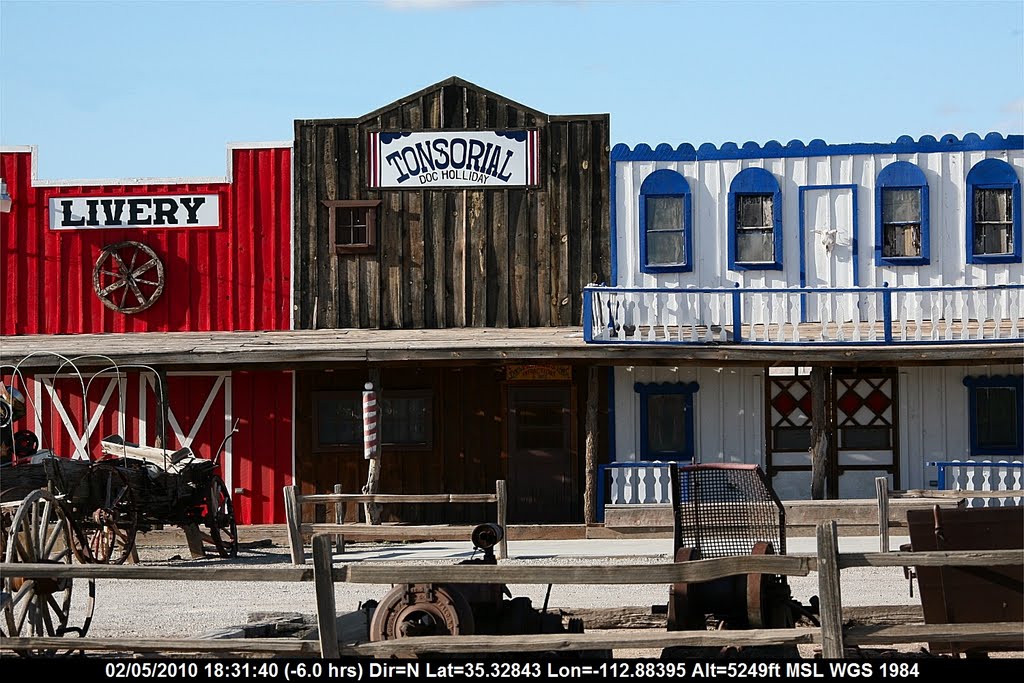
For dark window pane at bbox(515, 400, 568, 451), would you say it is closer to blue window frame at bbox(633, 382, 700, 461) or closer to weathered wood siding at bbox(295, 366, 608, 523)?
weathered wood siding at bbox(295, 366, 608, 523)

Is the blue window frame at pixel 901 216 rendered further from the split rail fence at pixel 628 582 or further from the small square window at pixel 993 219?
the split rail fence at pixel 628 582

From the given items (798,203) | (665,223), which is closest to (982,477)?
(798,203)

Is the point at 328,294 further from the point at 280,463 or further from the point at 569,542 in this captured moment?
the point at 569,542

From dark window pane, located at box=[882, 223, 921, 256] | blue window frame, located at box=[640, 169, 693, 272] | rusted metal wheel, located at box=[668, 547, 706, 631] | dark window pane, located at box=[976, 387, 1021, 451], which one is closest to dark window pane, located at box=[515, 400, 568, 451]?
blue window frame, located at box=[640, 169, 693, 272]

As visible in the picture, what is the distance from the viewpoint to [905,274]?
69.4 ft

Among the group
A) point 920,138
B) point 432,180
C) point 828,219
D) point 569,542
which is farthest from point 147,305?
point 920,138

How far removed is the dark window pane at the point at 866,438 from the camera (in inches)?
820

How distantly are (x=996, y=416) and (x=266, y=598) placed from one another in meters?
Answer: 12.1

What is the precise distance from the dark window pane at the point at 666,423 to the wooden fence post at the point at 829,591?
41.1 ft

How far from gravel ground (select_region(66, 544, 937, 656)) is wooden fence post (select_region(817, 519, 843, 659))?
108 inches

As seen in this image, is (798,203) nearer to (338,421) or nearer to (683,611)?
(338,421)

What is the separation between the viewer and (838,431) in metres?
20.9

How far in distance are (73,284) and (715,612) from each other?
1550 cm

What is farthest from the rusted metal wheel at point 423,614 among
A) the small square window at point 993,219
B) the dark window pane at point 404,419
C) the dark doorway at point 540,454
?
the small square window at point 993,219
